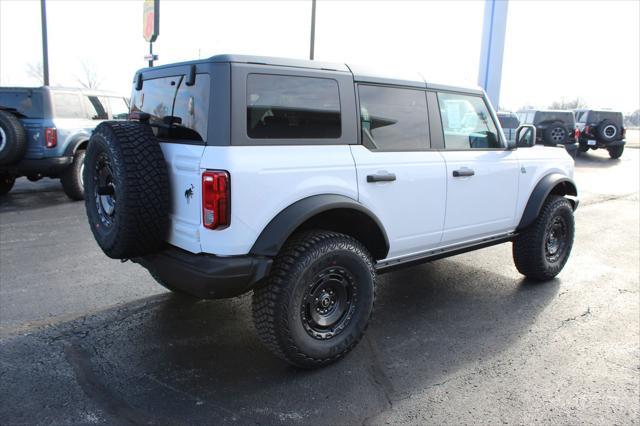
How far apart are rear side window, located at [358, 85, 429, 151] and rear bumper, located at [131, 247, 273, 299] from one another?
1.19 metres

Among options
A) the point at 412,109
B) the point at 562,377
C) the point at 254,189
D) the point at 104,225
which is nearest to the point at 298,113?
the point at 254,189

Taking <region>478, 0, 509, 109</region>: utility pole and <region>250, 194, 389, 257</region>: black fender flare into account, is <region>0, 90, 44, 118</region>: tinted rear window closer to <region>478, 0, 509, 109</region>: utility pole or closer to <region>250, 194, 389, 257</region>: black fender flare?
<region>250, 194, 389, 257</region>: black fender flare

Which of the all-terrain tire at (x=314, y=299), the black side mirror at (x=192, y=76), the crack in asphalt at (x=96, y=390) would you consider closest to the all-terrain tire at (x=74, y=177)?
the crack in asphalt at (x=96, y=390)

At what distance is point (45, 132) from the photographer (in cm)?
816

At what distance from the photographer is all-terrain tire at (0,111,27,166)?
760cm

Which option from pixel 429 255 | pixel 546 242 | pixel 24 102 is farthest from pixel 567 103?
pixel 429 255

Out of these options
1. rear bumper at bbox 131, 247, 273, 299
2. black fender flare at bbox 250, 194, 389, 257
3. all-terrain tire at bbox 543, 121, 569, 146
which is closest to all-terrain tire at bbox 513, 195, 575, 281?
black fender flare at bbox 250, 194, 389, 257

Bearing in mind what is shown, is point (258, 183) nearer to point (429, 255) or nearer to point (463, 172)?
point (429, 255)

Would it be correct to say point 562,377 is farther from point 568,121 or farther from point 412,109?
point 568,121

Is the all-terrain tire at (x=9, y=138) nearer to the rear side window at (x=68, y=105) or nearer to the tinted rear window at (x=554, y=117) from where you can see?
the rear side window at (x=68, y=105)

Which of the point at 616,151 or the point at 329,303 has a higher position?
the point at 616,151

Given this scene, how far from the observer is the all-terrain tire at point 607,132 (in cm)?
1891

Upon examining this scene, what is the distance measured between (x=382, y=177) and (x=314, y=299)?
945 millimetres

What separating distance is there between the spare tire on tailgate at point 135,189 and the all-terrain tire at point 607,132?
19.6 meters
